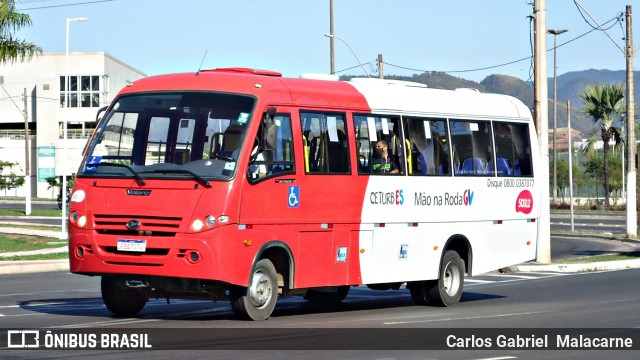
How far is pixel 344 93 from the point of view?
1717 centimetres

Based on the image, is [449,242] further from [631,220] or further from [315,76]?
[631,220]

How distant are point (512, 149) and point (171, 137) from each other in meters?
7.42

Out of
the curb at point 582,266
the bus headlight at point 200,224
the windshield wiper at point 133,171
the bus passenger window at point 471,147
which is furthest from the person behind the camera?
the curb at point 582,266

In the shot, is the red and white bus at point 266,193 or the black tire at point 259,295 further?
the black tire at point 259,295

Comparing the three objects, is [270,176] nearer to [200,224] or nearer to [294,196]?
[294,196]

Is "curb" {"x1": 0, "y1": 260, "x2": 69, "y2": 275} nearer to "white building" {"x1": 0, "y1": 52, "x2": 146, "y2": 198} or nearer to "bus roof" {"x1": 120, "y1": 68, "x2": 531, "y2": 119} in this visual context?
"bus roof" {"x1": 120, "y1": 68, "x2": 531, "y2": 119}

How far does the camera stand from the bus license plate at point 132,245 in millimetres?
14594

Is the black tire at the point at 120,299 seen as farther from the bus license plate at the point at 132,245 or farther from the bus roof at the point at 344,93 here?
the bus roof at the point at 344,93

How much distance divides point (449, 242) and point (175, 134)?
5465 mm

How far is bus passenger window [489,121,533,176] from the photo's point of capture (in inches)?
805
